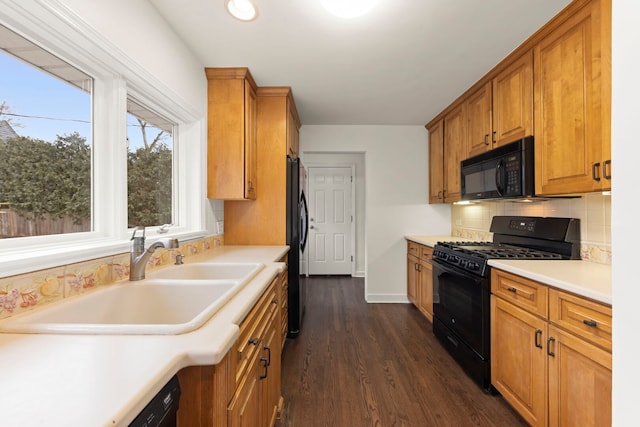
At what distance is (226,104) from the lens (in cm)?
242

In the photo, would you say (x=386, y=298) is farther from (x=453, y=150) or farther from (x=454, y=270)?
(x=453, y=150)

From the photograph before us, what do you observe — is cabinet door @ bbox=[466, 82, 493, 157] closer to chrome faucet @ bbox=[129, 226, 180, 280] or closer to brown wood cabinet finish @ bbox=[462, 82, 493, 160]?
brown wood cabinet finish @ bbox=[462, 82, 493, 160]

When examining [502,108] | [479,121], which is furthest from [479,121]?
[502,108]

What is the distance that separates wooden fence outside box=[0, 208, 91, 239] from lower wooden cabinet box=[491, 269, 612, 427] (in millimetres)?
2199

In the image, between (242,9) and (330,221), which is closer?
(242,9)

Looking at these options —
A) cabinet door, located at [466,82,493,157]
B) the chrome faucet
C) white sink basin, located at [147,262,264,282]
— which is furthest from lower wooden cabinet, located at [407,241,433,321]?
the chrome faucet

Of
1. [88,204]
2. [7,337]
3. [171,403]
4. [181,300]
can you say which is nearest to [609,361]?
[171,403]

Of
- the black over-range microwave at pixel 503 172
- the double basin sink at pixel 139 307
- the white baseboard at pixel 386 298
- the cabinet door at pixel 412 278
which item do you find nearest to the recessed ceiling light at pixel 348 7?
the black over-range microwave at pixel 503 172

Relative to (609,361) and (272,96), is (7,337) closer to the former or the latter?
(609,361)

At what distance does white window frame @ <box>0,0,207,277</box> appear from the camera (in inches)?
39.1

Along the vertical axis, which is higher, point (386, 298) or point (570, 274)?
point (570, 274)

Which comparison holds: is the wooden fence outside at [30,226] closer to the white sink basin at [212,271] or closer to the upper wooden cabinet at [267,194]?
the white sink basin at [212,271]

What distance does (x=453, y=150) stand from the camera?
3.09 metres

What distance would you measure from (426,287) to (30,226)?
305 centimetres
